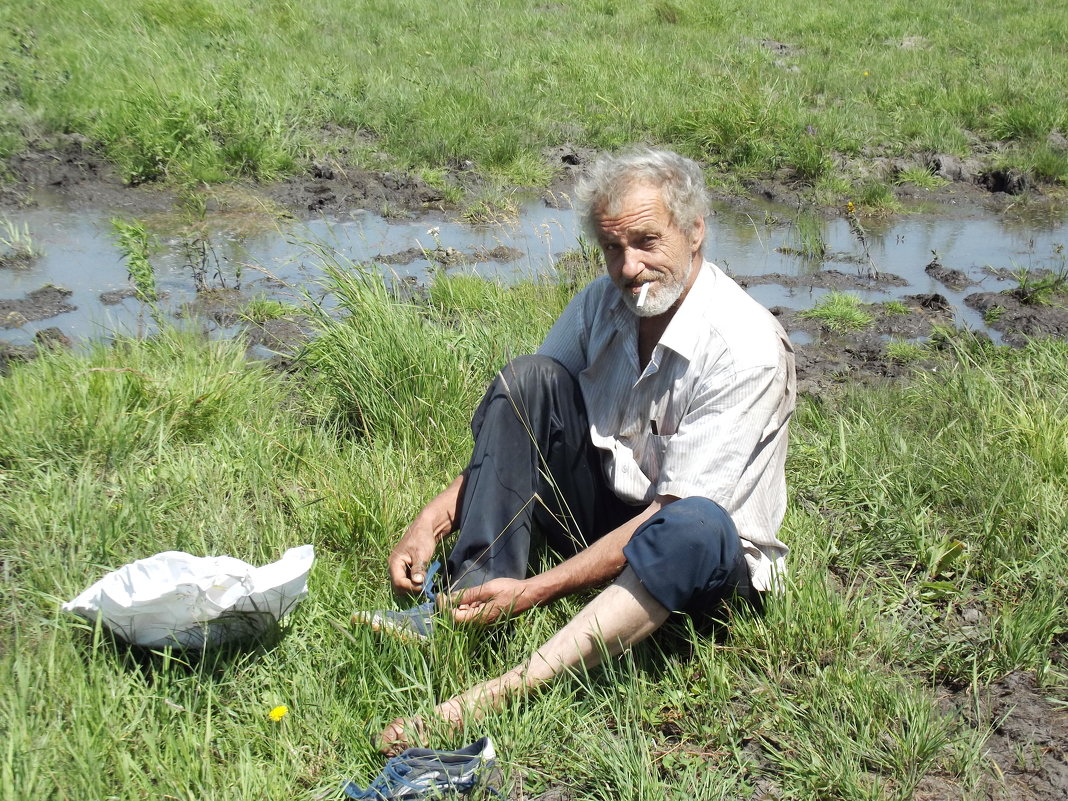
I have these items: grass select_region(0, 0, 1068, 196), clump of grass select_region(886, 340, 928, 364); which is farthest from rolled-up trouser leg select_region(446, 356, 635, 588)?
grass select_region(0, 0, 1068, 196)

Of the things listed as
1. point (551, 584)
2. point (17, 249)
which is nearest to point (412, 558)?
point (551, 584)

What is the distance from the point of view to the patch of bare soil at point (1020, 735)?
2614mm

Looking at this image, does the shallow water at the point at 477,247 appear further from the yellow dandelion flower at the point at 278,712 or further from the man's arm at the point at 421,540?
the yellow dandelion flower at the point at 278,712

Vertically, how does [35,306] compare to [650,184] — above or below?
below

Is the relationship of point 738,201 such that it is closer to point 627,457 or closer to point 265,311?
point 265,311

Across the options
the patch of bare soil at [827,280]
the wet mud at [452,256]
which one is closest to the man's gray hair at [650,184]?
the wet mud at [452,256]

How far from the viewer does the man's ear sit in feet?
10.4

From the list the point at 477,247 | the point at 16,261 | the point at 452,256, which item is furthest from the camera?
the point at 477,247

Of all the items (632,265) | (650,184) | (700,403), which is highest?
(650,184)

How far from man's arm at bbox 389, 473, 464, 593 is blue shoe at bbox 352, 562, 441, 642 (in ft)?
0.54

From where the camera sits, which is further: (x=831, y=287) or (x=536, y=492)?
(x=831, y=287)

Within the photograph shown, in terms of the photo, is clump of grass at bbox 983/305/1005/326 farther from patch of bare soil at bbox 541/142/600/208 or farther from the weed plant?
the weed plant

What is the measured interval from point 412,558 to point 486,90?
7.97 m

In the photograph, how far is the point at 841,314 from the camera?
619 centimetres
